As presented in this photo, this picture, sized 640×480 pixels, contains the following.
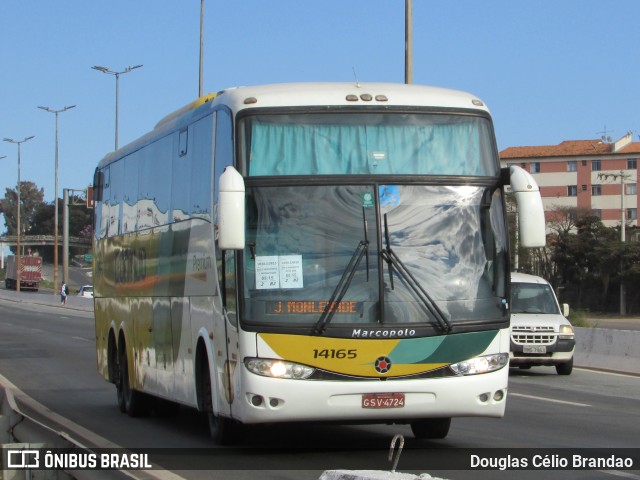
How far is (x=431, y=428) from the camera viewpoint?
12070 millimetres

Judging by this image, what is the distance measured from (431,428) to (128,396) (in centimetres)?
557

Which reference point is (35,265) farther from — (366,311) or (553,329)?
(366,311)

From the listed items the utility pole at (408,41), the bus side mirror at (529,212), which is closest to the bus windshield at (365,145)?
the bus side mirror at (529,212)

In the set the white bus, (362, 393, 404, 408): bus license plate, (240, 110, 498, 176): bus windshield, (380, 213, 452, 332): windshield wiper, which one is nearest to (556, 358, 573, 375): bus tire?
the white bus

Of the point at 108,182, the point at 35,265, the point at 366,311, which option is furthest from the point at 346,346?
the point at 35,265

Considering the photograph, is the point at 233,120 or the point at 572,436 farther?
the point at 572,436

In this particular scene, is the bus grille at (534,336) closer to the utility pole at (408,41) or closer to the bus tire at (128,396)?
the utility pole at (408,41)

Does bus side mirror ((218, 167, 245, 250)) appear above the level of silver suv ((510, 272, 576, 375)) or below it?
above

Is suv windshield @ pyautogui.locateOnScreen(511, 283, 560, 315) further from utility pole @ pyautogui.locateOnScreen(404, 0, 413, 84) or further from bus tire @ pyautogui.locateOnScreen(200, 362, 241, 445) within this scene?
bus tire @ pyautogui.locateOnScreen(200, 362, 241, 445)

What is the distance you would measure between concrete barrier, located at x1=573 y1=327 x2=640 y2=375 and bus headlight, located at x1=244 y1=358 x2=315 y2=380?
585 inches

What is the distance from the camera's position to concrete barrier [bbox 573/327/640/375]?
24.2m

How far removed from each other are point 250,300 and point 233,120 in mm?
1625

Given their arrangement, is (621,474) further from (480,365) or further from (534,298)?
(534,298)

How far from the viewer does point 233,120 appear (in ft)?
35.1
